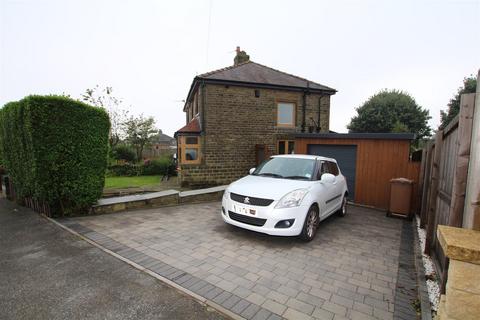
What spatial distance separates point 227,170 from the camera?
1167cm

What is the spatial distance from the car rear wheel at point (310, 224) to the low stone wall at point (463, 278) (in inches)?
120

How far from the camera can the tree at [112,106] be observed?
2205cm

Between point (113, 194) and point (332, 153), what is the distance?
9266mm

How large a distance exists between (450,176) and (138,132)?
27805 millimetres

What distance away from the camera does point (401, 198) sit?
6.25 metres

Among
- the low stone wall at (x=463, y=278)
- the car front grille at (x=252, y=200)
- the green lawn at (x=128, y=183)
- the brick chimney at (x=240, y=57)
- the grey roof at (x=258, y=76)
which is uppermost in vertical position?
the brick chimney at (x=240, y=57)

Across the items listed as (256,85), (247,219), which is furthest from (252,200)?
(256,85)

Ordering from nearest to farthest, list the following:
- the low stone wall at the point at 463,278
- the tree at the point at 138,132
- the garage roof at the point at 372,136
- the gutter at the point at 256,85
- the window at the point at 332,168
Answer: the low stone wall at the point at 463,278, the window at the point at 332,168, the garage roof at the point at 372,136, the gutter at the point at 256,85, the tree at the point at 138,132

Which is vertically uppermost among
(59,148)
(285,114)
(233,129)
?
(285,114)

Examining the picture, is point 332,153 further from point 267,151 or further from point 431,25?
point 431,25

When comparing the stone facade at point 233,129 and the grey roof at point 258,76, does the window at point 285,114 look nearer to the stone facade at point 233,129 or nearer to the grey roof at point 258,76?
the stone facade at point 233,129

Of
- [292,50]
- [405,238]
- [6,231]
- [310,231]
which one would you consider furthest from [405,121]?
[6,231]

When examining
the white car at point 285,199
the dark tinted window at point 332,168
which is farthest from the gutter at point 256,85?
the dark tinted window at point 332,168

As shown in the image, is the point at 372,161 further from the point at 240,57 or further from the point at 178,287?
the point at 240,57
